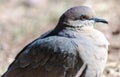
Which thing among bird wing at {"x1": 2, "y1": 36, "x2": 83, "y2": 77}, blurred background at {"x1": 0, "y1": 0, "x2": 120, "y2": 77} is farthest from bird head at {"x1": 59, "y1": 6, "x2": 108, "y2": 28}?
blurred background at {"x1": 0, "y1": 0, "x2": 120, "y2": 77}

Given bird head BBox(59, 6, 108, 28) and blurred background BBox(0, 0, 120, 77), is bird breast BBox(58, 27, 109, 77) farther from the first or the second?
blurred background BBox(0, 0, 120, 77)

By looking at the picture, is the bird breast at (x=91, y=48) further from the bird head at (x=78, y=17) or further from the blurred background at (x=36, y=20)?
the blurred background at (x=36, y=20)

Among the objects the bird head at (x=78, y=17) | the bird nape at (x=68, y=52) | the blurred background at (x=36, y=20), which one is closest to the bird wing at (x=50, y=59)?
the bird nape at (x=68, y=52)

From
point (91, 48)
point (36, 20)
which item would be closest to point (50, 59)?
point (91, 48)

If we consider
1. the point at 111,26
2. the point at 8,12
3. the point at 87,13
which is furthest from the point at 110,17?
the point at 87,13

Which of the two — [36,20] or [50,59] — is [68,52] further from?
[36,20]

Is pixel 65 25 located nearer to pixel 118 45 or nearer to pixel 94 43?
pixel 94 43
